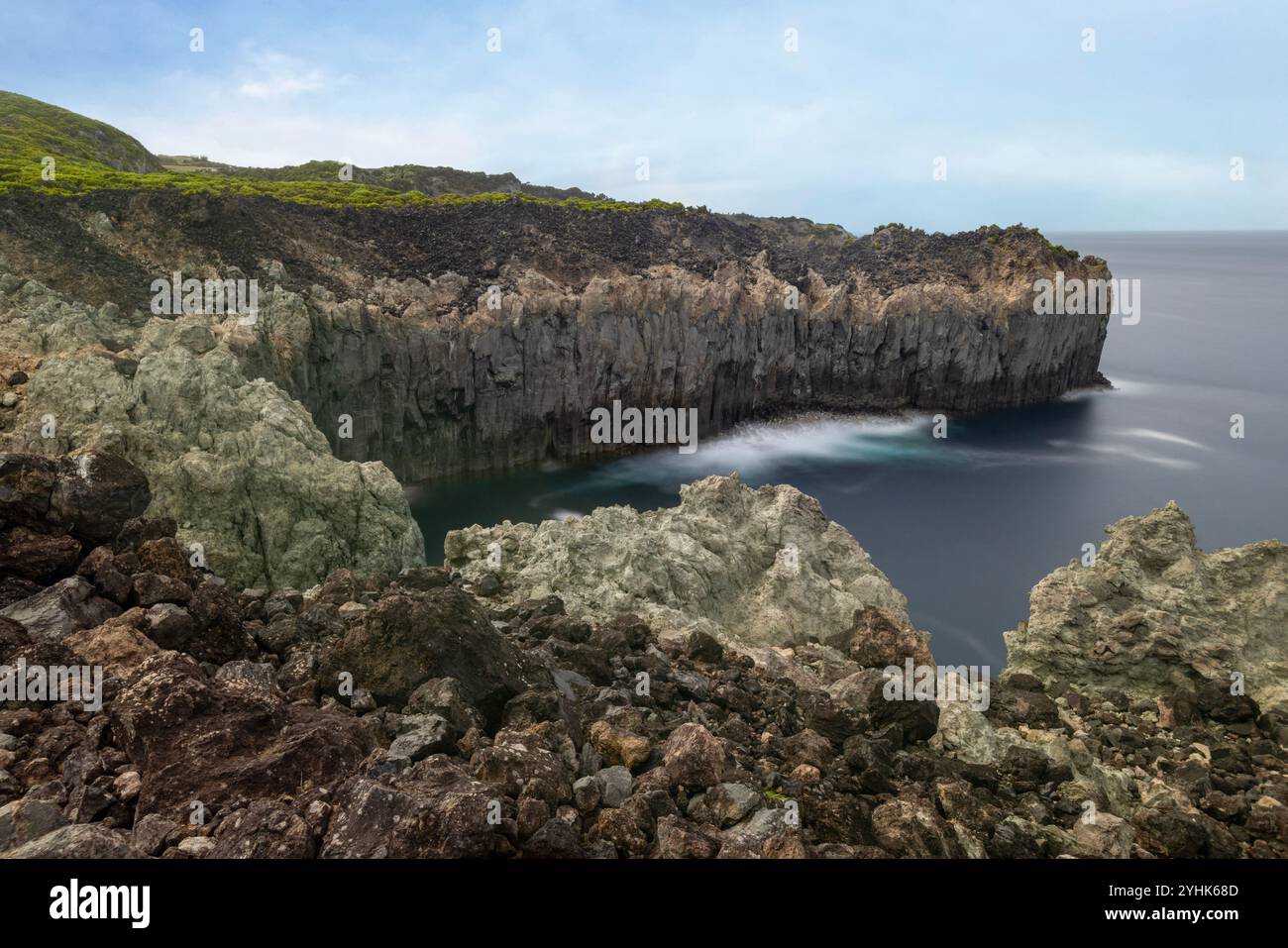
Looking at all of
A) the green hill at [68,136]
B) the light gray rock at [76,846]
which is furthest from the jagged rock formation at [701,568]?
the green hill at [68,136]

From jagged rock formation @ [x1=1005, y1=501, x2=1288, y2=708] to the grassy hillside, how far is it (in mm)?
62233

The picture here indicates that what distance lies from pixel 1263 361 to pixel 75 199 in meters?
131

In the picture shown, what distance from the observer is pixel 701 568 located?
21250 mm

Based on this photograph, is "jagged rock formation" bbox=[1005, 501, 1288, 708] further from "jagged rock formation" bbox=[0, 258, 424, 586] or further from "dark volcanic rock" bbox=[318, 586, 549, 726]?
"jagged rock formation" bbox=[0, 258, 424, 586]

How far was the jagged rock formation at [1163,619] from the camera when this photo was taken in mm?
18484

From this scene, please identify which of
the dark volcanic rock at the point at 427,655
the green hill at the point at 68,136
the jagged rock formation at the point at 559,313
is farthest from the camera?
the green hill at the point at 68,136

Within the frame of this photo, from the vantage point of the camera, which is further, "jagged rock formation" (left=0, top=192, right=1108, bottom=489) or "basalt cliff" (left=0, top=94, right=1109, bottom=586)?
"jagged rock formation" (left=0, top=192, right=1108, bottom=489)

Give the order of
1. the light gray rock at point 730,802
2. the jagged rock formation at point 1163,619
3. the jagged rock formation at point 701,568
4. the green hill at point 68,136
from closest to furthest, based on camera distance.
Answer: the light gray rock at point 730,802
the jagged rock formation at point 1163,619
the jagged rock formation at point 701,568
the green hill at point 68,136

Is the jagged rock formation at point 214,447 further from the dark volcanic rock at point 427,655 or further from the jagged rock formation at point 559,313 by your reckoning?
the dark volcanic rock at point 427,655

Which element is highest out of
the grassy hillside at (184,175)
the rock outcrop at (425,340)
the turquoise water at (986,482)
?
the grassy hillside at (184,175)

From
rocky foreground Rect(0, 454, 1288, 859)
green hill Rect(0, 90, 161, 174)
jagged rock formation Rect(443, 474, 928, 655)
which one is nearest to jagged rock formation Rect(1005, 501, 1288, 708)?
rocky foreground Rect(0, 454, 1288, 859)

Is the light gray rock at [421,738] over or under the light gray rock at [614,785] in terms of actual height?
over

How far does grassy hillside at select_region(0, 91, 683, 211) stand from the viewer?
59438mm

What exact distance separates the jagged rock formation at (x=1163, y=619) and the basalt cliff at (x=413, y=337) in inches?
797
